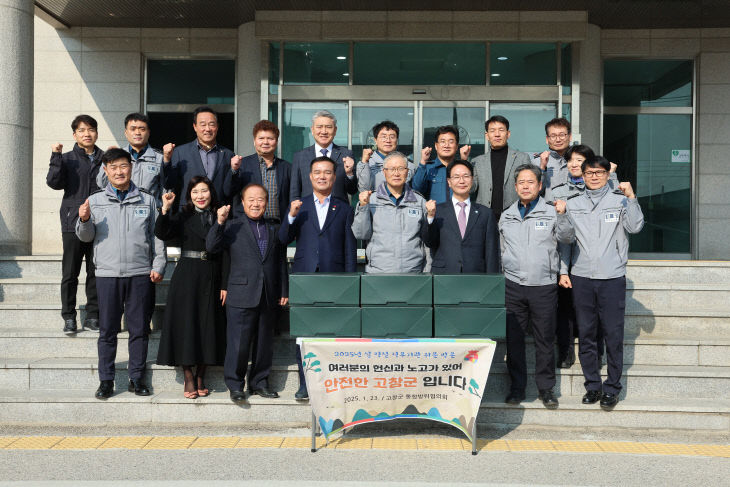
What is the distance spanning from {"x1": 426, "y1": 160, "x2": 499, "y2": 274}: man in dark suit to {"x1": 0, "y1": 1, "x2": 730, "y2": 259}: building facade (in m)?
5.31

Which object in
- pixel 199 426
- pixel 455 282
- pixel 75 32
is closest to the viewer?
Result: pixel 455 282

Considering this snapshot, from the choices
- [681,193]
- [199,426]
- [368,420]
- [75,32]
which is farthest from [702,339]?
[75,32]

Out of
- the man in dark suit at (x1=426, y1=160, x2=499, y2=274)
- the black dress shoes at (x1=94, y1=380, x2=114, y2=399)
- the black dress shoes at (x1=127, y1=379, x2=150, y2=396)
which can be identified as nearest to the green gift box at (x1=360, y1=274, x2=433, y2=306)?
the man in dark suit at (x1=426, y1=160, x2=499, y2=274)

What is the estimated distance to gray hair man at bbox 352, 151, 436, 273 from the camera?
534 cm

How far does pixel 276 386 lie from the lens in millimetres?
5723

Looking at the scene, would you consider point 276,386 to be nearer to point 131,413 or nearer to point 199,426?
point 199,426

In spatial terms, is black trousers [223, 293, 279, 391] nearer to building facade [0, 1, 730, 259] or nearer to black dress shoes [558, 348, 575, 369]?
black dress shoes [558, 348, 575, 369]

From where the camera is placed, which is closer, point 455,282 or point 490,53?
point 455,282

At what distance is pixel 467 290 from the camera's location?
473 cm

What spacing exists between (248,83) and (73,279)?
565 cm

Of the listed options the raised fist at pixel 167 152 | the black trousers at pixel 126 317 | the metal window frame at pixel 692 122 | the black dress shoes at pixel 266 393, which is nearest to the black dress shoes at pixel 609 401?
the black dress shoes at pixel 266 393

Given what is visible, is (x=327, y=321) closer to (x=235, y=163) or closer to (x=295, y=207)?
(x=295, y=207)

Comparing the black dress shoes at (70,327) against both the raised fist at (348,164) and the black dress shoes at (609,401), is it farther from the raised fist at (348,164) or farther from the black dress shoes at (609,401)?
the black dress shoes at (609,401)

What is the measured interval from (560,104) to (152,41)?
6853 mm
